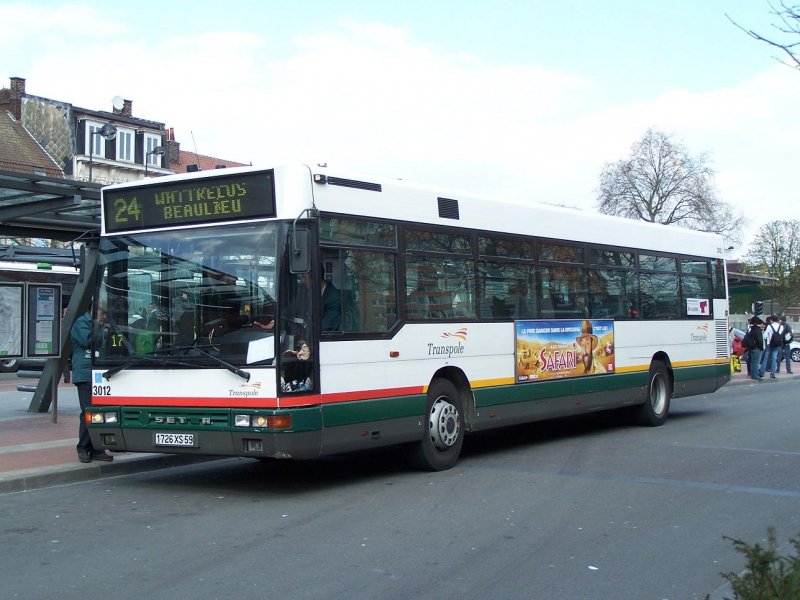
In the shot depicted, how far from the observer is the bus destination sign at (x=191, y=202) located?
30.2 feet

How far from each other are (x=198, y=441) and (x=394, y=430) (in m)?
2.05

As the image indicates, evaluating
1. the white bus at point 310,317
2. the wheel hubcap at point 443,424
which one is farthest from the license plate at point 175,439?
the wheel hubcap at point 443,424

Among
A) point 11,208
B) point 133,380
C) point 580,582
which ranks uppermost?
point 11,208

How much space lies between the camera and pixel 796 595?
159 inches

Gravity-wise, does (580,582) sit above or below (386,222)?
below

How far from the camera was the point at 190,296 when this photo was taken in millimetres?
9281

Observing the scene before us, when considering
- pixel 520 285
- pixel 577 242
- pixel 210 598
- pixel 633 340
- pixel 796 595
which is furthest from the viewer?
pixel 633 340

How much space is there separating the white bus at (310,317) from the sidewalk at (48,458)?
0.93 m

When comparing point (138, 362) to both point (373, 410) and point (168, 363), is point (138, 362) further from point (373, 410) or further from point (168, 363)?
point (373, 410)

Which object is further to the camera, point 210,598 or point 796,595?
point 210,598

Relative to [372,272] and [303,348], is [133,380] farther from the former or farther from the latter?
[372,272]

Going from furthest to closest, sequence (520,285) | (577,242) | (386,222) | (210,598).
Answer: (577,242) → (520,285) → (386,222) → (210,598)

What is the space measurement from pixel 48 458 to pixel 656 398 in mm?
9400

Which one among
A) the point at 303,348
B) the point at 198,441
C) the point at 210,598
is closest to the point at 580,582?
the point at 210,598
